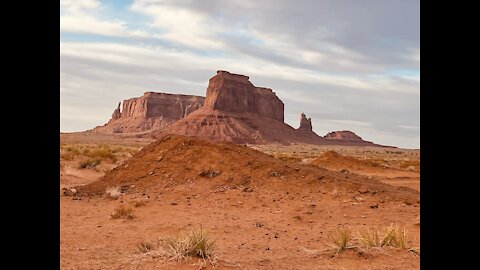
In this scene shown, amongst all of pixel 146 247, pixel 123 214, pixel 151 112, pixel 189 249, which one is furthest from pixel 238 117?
pixel 189 249

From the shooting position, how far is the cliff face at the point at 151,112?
594 feet

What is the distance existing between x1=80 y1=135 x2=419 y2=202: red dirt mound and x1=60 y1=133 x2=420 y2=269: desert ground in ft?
0.14

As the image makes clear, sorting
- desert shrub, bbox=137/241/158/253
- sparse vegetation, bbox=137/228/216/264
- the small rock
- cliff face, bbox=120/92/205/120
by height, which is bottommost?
desert shrub, bbox=137/241/158/253

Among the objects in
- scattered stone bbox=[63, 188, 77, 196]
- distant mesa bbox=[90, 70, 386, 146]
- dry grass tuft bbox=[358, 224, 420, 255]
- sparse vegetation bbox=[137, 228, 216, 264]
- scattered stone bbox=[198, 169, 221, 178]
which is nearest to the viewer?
sparse vegetation bbox=[137, 228, 216, 264]

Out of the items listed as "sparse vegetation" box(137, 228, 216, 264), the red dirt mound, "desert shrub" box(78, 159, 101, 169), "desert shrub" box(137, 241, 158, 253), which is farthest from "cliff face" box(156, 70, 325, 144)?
"sparse vegetation" box(137, 228, 216, 264)

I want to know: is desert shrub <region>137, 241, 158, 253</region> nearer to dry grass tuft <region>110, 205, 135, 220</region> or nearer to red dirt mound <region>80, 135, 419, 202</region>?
dry grass tuft <region>110, 205, 135, 220</region>

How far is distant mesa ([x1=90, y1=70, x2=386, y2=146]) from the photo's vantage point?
138m

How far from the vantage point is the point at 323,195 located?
51.4 ft

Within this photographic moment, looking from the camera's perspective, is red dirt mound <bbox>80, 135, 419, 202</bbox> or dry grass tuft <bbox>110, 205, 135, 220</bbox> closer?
dry grass tuft <bbox>110, 205, 135, 220</bbox>

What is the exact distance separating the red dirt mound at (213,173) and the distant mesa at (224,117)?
9932cm

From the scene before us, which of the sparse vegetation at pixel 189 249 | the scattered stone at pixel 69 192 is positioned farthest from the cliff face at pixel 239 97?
the sparse vegetation at pixel 189 249

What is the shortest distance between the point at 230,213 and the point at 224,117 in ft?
430

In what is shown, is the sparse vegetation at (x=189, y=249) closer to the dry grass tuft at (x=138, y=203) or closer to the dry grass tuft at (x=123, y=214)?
the dry grass tuft at (x=123, y=214)
